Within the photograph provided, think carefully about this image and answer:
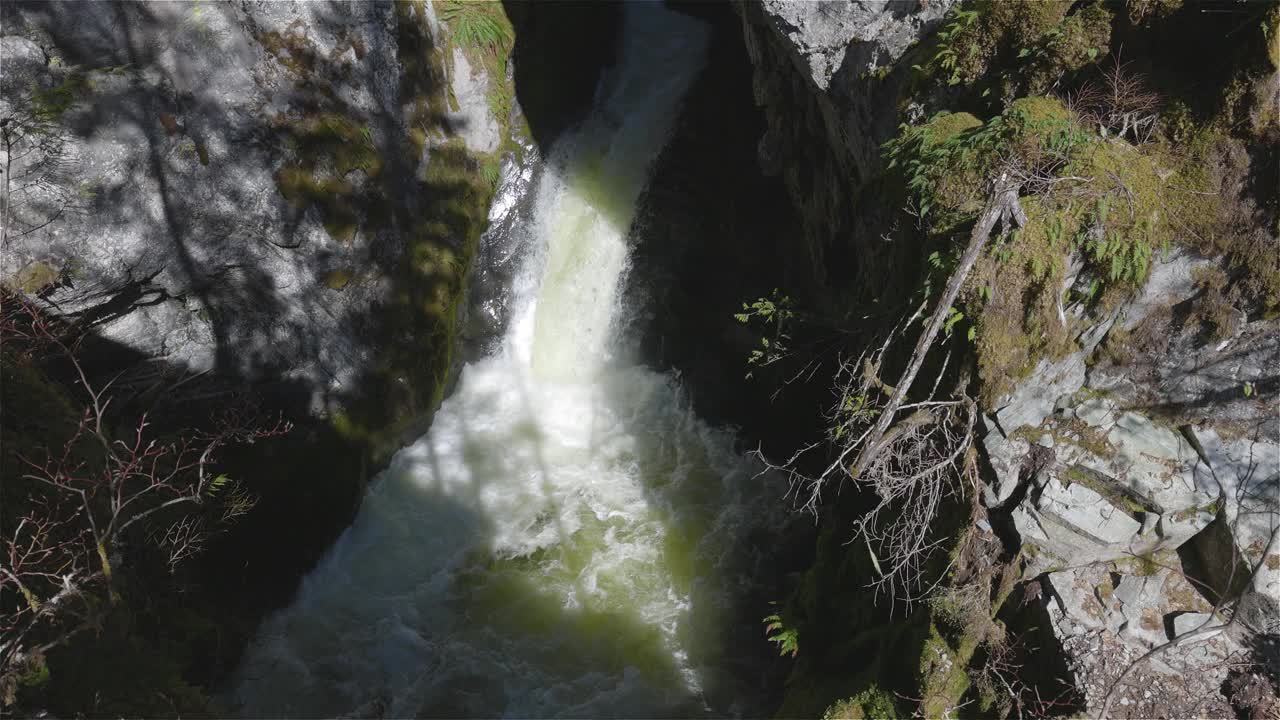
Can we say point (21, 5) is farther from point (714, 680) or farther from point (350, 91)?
point (714, 680)

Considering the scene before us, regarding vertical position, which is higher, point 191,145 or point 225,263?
point 191,145

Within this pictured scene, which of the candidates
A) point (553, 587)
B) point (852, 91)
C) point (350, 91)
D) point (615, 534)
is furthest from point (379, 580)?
point (852, 91)

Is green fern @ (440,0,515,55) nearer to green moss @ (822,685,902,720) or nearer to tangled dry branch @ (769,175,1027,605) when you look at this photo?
tangled dry branch @ (769,175,1027,605)

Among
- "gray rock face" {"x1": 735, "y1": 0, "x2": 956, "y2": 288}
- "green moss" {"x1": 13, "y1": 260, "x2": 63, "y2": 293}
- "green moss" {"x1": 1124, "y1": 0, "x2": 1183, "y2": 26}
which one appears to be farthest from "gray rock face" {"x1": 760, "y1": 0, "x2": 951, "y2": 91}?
"green moss" {"x1": 13, "y1": 260, "x2": 63, "y2": 293}

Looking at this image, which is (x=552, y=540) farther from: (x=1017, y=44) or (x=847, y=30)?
(x=1017, y=44)

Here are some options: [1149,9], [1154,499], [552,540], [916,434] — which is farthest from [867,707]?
[1149,9]

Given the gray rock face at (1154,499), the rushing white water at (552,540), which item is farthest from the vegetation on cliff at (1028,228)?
the rushing white water at (552,540)
